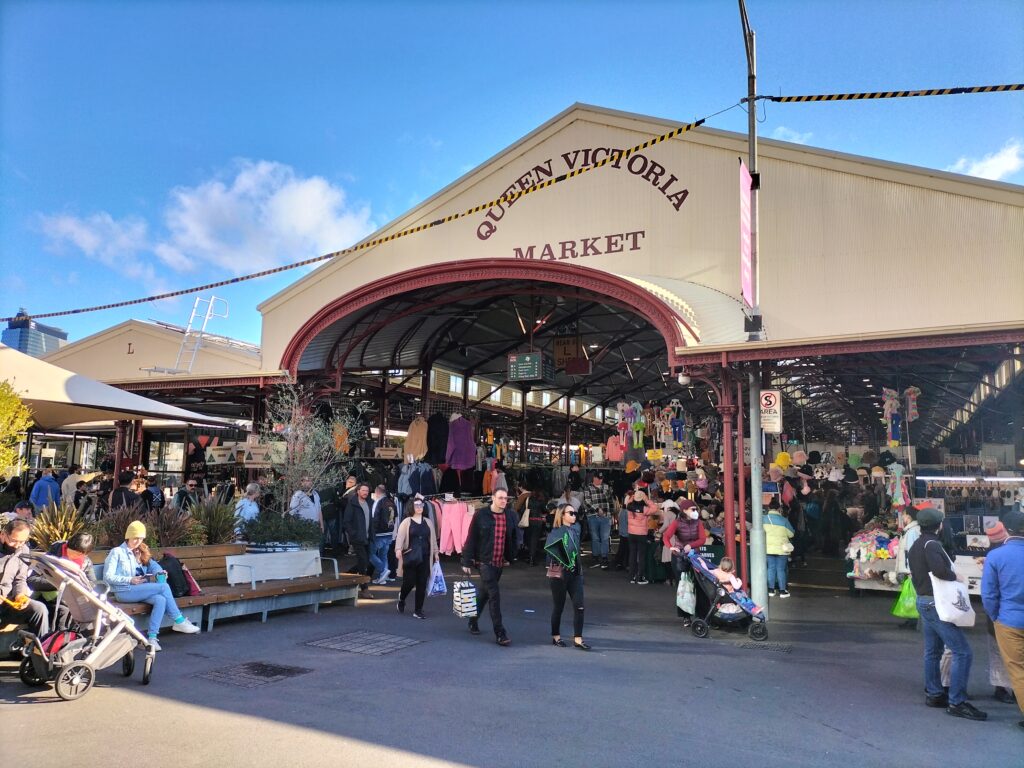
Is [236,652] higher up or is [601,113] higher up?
[601,113]

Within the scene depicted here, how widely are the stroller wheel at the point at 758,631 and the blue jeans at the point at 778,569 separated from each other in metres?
3.41

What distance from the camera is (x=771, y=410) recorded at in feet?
34.6

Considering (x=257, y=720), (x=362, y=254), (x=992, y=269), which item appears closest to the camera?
(x=257, y=720)

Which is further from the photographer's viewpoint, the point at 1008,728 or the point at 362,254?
the point at 362,254

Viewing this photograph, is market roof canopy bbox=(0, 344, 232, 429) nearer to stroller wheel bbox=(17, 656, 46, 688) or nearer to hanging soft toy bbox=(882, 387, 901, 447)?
stroller wheel bbox=(17, 656, 46, 688)

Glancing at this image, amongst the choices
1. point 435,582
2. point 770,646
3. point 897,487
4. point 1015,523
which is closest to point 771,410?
point 770,646

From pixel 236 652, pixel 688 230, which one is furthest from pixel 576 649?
pixel 688 230

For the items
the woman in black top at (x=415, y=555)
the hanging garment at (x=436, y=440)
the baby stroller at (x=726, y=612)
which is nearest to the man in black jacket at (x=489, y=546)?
the woman in black top at (x=415, y=555)

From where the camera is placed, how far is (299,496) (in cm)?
1221

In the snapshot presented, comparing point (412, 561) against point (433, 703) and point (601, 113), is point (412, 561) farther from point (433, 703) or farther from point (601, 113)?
point (601, 113)

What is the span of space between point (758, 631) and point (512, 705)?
404 centimetres

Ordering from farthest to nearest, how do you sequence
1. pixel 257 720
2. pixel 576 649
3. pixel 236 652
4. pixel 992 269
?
pixel 992 269
pixel 576 649
pixel 236 652
pixel 257 720

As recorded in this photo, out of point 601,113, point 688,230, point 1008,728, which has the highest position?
point 601,113

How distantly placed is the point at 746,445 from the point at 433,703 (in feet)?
27.3
